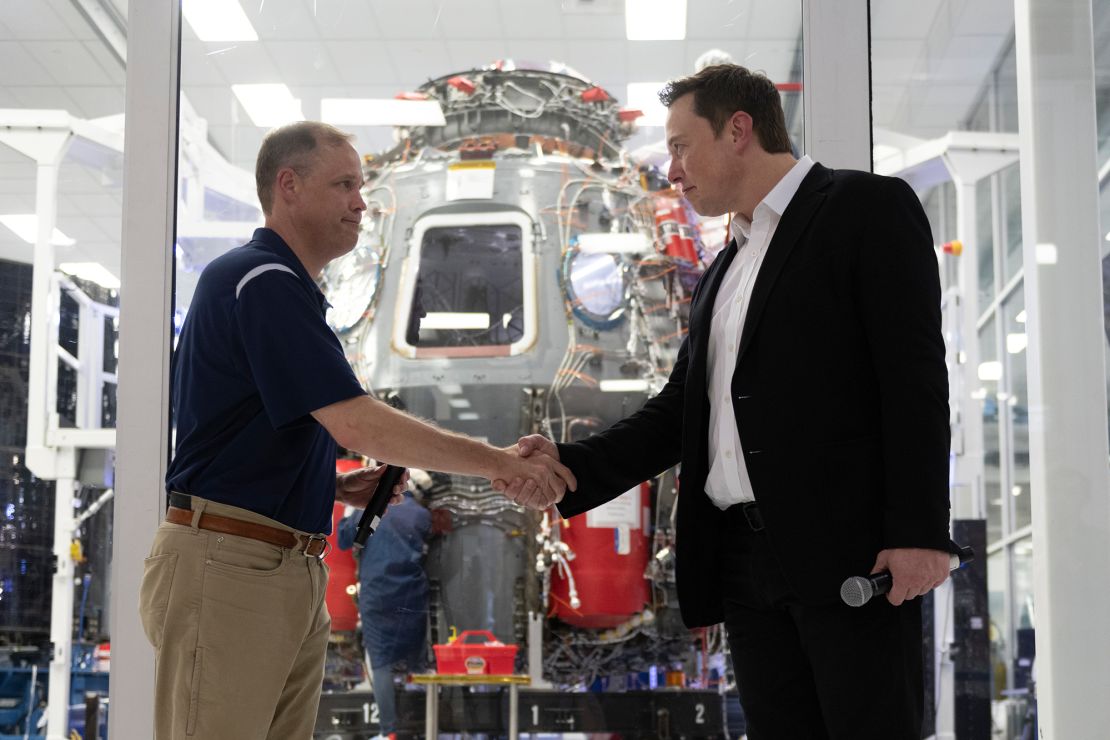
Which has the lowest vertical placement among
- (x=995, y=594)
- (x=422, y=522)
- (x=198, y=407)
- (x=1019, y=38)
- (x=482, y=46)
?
(x=995, y=594)

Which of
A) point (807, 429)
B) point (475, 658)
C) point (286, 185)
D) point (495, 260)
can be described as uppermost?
point (495, 260)

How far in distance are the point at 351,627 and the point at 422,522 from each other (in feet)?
2.11

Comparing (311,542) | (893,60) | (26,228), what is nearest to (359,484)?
(311,542)

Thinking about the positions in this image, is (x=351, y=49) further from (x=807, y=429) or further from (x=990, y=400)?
(x=990, y=400)

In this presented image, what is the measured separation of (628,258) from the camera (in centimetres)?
563

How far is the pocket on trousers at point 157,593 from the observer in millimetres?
2438

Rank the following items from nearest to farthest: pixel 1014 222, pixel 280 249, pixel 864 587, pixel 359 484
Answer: pixel 864 587
pixel 280 249
pixel 359 484
pixel 1014 222

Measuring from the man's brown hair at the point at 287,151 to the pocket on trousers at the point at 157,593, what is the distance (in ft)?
3.16

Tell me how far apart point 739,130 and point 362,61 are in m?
1.63

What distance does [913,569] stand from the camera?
2.06 meters

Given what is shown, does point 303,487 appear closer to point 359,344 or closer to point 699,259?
point 359,344

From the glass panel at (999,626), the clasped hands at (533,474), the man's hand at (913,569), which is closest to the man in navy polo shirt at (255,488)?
the clasped hands at (533,474)

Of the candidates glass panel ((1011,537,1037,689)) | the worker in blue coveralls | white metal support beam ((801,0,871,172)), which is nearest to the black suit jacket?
white metal support beam ((801,0,871,172))

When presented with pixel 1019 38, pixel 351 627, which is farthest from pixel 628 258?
pixel 1019 38
